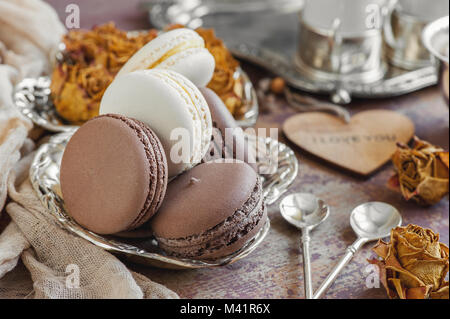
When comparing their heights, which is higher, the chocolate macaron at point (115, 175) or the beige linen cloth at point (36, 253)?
the chocolate macaron at point (115, 175)

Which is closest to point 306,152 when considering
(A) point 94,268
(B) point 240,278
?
(B) point 240,278

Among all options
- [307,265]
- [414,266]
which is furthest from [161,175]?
[414,266]

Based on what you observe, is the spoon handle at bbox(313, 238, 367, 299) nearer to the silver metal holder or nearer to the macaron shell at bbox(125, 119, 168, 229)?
the macaron shell at bbox(125, 119, 168, 229)

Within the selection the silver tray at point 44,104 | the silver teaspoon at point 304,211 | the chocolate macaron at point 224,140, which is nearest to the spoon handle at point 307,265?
the silver teaspoon at point 304,211

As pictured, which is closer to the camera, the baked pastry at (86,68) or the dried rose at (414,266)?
the dried rose at (414,266)

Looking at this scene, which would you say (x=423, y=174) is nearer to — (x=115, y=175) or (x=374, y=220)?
(x=374, y=220)

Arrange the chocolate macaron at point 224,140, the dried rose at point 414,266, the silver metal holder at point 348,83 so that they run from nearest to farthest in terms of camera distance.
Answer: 1. the dried rose at point 414,266
2. the chocolate macaron at point 224,140
3. the silver metal holder at point 348,83

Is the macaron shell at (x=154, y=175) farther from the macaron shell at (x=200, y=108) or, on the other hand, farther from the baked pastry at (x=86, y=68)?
the baked pastry at (x=86, y=68)
